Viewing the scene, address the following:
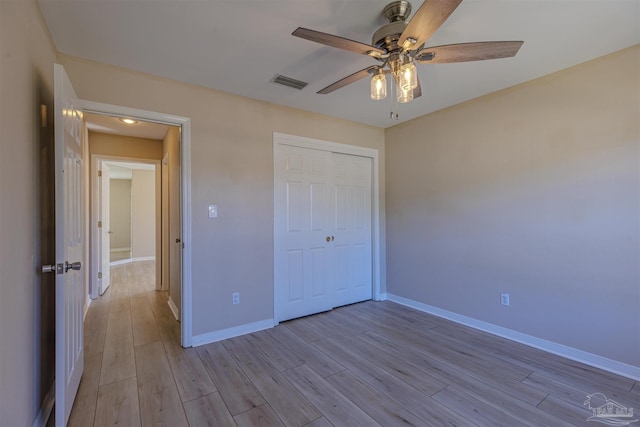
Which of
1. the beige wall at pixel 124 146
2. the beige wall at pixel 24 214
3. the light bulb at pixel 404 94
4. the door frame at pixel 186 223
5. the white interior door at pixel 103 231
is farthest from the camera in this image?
the white interior door at pixel 103 231

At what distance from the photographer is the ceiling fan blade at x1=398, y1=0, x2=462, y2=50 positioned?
3.97ft

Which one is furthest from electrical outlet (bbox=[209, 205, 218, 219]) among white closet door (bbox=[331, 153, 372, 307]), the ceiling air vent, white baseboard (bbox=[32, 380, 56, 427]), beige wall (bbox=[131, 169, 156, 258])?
beige wall (bbox=[131, 169, 156, 258])

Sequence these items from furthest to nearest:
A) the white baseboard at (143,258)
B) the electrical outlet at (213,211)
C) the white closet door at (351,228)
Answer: the white baseboard at (143,258), the white closet door at (351,228), the electrical outlet at (213,211)

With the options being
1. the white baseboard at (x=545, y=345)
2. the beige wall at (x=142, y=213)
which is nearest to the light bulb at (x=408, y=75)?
the white baseboard at (x=545, y=345)

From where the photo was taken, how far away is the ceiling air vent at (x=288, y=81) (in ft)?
8.35

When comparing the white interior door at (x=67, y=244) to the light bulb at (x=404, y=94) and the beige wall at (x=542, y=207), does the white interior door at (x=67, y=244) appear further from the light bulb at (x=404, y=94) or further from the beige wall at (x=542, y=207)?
the beige wall at (x=542, y=207)

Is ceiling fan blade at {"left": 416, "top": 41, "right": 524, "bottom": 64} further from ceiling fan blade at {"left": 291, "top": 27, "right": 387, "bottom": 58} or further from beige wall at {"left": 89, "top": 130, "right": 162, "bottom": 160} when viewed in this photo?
beige wall at {"left": 89, "top": 130, "right": 162, "bottom": 160}

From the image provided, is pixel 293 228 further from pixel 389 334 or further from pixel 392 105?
pixel 392 105

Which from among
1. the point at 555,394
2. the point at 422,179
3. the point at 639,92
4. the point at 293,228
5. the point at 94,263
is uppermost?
the point at 639,92

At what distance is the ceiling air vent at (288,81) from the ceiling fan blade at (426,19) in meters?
1.29

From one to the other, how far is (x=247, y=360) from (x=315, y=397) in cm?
77

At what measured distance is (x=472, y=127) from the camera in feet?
10.2

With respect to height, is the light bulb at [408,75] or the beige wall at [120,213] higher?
the light bulb at [408,75]

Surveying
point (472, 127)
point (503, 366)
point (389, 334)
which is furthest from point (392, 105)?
point (503, 366)
